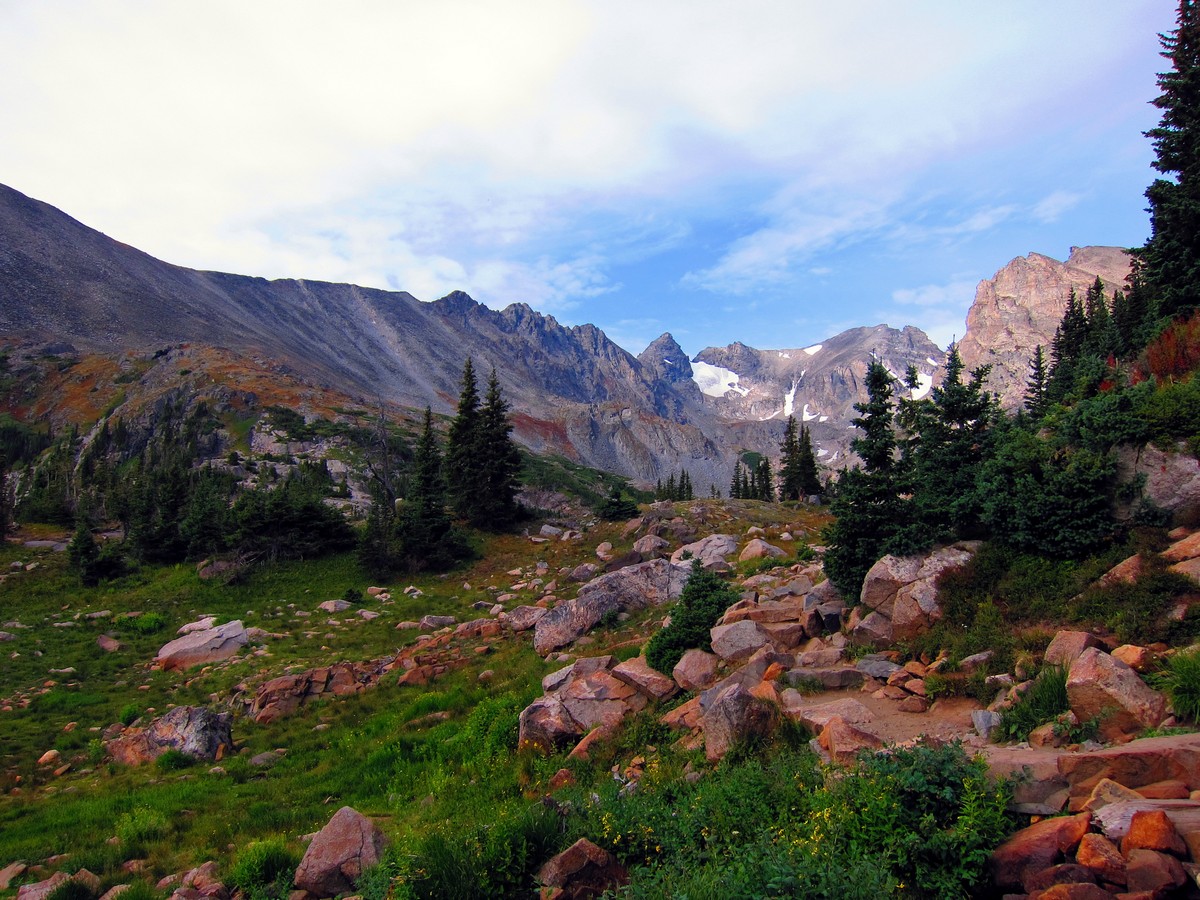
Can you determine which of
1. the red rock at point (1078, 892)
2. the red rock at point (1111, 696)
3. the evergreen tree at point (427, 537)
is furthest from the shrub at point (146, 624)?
the red rock at point (1111, 696)

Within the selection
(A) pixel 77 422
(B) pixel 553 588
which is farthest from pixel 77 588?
(A) pixel 77 422

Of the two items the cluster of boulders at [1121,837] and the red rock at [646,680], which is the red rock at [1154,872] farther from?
the red rock at [646,680]

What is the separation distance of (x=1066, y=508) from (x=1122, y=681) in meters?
4.18

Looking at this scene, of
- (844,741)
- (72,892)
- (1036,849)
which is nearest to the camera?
(1036,849)

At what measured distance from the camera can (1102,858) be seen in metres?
4.63

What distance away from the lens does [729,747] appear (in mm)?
8508

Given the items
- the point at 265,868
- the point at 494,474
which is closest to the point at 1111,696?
the point at 265,868

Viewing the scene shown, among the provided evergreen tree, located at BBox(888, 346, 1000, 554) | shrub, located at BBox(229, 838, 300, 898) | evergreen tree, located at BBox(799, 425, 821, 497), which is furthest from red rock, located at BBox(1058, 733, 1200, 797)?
evergreen tree, located at BBox(799, 425, 821, 497)

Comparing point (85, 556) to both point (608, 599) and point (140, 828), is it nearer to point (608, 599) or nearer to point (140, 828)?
point (140, 828)

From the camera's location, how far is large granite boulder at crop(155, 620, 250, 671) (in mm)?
19547

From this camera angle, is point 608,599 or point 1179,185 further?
point 1179,185

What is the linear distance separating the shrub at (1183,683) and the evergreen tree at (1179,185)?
20.4 meters

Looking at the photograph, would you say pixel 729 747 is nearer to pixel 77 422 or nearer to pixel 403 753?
pixel 403 753

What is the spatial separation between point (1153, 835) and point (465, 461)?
117 feet
